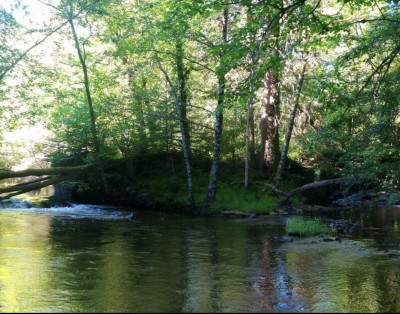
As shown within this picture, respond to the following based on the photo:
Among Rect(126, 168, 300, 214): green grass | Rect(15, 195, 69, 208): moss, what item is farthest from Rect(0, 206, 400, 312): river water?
Rect(15, 195, 69, 208): moss

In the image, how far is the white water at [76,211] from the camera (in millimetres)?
19031

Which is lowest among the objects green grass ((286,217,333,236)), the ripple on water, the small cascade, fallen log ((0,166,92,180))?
green grass ((286,217,333,236))

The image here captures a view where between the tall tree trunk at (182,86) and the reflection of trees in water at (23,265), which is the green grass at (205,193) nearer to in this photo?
the tall tree trunk at (182,86)

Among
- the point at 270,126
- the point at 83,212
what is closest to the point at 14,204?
the point at 83,212

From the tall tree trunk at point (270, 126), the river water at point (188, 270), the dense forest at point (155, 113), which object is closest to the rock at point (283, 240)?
the river water at point (188, 270)

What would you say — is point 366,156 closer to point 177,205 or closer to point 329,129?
point 329,129

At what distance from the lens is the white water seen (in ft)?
62.4

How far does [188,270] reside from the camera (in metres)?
8.81

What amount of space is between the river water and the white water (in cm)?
285

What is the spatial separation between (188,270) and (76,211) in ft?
45.2

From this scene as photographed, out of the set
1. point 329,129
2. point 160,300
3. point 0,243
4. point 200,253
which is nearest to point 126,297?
point 160,300

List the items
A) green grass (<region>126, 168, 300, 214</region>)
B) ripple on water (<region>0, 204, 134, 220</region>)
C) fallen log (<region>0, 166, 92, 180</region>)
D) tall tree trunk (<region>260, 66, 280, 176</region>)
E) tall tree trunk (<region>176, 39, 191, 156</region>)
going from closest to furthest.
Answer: fallen log (<region>0, 166, 92, 180</region>)
ripple on water (<region>0, 204, 134, 220</region>)
green grass (<region>126, 168, 300, 214</region>)
tall tree trunk (<region>176, 39, 191, 156</region>)
tall tree trunk (<region>260, 66, 280, 176</region>)

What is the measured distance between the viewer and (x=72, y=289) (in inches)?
281

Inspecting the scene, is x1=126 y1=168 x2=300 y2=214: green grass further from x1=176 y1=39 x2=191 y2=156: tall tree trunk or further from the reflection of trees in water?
the reflection of trees in water
